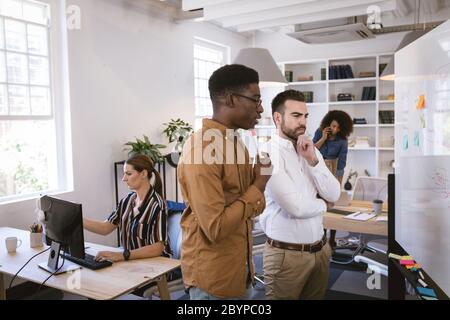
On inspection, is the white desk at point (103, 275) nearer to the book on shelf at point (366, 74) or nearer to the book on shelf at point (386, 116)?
the book on shelf at point (386, 116)

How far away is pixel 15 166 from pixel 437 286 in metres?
3.53

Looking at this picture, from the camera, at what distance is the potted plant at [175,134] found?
536 centimetres

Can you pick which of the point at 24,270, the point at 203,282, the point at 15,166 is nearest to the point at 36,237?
the point at 24,270

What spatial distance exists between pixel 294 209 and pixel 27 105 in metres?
2.97

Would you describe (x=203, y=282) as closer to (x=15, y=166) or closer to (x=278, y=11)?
(x=15, y=166)

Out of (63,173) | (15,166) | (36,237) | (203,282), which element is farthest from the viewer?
(63,173)

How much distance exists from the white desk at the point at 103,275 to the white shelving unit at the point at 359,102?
454cm

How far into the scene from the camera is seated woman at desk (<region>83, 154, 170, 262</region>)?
2.47m

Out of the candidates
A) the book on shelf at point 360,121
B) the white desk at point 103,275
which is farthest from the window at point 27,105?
the book on shelf at point 360,121

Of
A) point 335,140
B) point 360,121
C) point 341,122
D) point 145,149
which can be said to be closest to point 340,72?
point 360,121

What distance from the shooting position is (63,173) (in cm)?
414

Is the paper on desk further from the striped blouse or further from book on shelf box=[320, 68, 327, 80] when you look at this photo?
book on shelf box=[320, 68, 327, 80]

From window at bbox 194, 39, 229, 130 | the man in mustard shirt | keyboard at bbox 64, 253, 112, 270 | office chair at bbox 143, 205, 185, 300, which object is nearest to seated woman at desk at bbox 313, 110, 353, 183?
window at bbox 194, 39, 229, 130

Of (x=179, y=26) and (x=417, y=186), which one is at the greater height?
(x=179, y=26)
